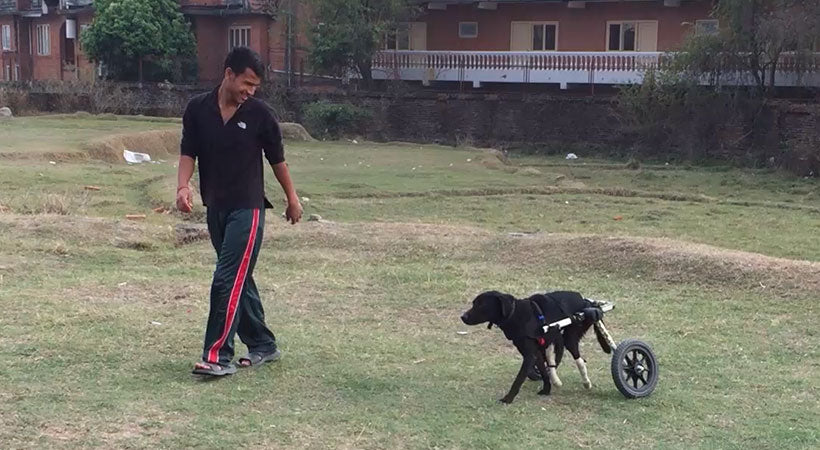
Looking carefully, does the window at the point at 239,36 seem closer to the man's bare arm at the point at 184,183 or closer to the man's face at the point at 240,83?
the man's bare arm at the point at 184,183

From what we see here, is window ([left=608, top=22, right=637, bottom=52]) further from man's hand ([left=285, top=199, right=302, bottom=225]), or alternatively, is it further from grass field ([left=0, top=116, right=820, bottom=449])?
man's hand ([left=285, top=199, right=302, bottom=225])

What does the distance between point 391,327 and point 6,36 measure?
43.6 meters

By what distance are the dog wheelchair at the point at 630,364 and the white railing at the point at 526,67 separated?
23.2m

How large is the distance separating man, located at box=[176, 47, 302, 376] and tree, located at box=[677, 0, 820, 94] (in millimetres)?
21264

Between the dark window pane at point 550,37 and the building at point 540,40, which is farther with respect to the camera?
the dark window pane at point 550,37

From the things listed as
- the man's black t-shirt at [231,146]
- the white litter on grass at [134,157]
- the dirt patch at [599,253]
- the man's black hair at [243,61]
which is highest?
the man's black hair at [243,61]

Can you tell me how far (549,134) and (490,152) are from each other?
4634 mm

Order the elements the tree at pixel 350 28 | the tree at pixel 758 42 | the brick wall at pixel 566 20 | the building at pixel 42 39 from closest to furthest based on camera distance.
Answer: the tree at pixel 758 42 → the brick wall at pixel 566 20 → the tree at pixel 350 28 → the building at pixel 42 39

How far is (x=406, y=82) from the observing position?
112 feet

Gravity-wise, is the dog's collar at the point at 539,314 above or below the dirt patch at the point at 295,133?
below

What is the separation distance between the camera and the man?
5.84 metres

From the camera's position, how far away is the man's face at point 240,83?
5844mm

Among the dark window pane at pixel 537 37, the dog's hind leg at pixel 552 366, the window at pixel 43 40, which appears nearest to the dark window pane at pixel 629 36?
the dark window pane at pixel 537 37

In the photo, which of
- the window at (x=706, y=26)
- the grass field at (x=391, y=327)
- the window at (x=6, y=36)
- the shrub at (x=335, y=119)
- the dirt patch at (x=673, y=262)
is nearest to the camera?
the grass field at (x=391, y=327)
